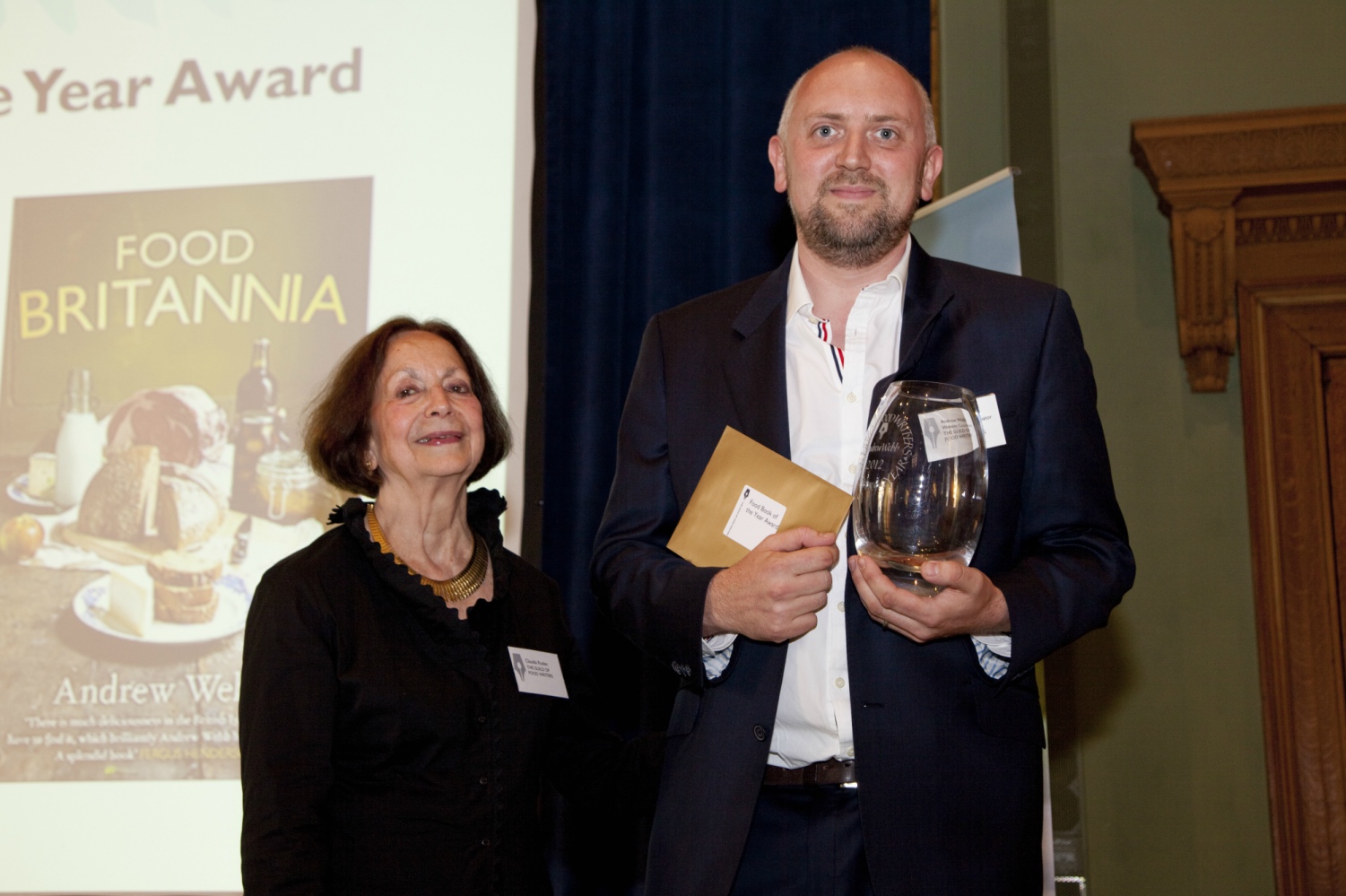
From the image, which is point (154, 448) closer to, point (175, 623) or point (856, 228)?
point (175, 623)

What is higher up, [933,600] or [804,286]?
[804,286]

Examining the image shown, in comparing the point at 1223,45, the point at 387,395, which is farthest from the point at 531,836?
the point at 1223,45

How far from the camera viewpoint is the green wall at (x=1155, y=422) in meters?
3.23

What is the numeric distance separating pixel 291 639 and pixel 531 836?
0.57 metres

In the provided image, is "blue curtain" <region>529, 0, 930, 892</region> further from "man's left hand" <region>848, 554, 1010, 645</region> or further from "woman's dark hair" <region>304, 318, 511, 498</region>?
"man's left hand" <region>848, 554, 1010, 645</region>

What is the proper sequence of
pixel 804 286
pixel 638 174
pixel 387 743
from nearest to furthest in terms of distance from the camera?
pixel 804 286 < pixel 387 743 < pixel 638 174

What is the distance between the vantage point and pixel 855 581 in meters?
1.31

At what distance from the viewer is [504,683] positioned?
2188 mm

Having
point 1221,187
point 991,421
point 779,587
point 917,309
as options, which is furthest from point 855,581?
point 1221,187

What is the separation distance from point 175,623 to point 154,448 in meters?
0.52

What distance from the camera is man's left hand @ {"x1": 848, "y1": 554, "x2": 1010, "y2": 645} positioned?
125 cm

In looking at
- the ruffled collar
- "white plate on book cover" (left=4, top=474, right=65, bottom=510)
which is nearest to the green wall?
the ruffled collar

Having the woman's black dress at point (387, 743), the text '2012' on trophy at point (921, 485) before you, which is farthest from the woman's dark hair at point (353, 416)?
the text '2012' on trophy at point (921, 485)

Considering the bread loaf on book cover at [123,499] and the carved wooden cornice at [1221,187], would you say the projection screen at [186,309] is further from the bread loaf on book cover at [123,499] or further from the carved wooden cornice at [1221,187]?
the carved wooden cornice at [1221,187]
